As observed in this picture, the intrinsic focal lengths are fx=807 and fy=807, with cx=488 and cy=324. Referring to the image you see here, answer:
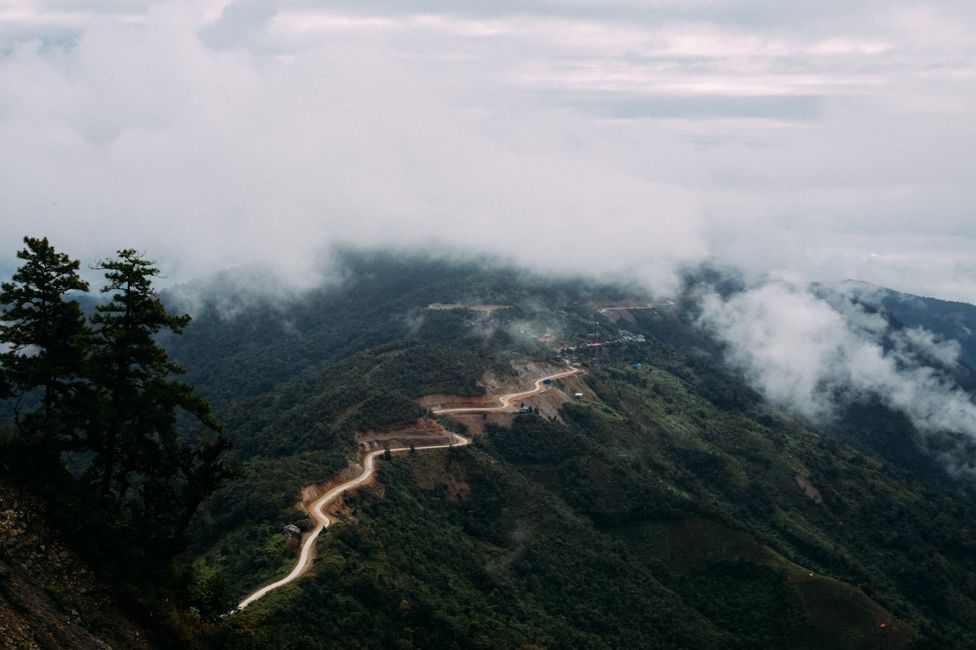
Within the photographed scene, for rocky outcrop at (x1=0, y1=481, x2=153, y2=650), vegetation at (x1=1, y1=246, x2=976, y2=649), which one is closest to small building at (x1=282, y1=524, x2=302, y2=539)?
vegetation at (x1=1, y1=246, x2=976, y2=649)

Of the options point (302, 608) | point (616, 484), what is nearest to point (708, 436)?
point (616, 484)

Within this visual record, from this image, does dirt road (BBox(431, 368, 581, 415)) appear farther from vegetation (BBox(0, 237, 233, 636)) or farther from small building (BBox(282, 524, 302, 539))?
vegetation (BBox(0, 237, 233, 636))

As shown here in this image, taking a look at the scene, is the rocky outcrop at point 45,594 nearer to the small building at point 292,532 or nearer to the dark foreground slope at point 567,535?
the dark foreground slope at point 567,535

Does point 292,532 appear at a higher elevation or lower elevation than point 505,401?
higher

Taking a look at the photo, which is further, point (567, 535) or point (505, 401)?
point (505, 401)

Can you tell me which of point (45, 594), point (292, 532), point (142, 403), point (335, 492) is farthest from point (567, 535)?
point (45, 594)

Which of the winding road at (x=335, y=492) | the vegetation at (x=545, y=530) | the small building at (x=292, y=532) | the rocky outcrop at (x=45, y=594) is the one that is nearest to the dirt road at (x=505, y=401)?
the winding road at (x=335, y=492)

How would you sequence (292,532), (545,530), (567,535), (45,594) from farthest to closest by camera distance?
1. (567,535)
2. (545,530)
3. (292,532)
4. (45,594)

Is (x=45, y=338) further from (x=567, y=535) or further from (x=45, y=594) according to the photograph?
(x=567, y=535)
